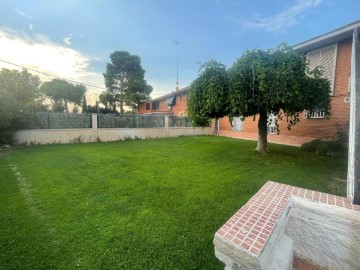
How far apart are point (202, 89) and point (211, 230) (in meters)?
5.77

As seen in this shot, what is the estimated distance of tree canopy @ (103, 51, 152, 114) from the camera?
25297 mm

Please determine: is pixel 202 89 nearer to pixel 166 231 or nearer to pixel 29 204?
pixel 166 231

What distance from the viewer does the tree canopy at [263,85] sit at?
19.4 feet

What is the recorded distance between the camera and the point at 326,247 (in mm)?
2025

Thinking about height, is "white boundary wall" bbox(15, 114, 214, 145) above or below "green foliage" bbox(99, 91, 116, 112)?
below

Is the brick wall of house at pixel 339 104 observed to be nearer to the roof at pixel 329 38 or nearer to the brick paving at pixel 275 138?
the roof at pixel 329 38

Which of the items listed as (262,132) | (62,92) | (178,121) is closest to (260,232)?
(262,132)

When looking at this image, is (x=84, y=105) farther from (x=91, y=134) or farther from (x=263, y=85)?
(x=263, y=85)

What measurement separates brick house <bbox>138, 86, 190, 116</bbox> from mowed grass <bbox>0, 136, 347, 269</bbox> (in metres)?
14.8

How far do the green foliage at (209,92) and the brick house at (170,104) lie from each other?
38.4ft

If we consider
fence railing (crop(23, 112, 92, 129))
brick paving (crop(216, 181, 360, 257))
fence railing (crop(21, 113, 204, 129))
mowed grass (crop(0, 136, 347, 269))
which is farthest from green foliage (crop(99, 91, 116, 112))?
brick paving (crop(216, 181, 360, 257))

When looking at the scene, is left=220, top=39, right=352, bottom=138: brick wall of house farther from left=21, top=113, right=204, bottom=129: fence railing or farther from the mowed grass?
left=21, top=113, right=204, bottom=129: fence railing

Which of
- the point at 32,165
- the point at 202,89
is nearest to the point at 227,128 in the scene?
the point at 202,89

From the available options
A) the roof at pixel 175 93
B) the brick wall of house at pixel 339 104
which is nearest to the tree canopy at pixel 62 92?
the roof at pixel 175 93
